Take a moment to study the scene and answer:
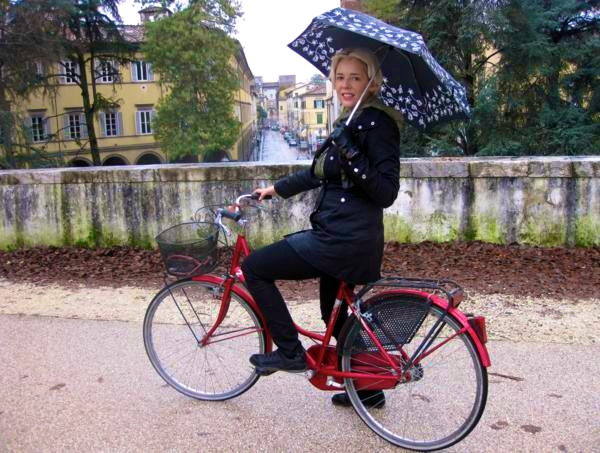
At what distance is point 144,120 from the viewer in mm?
58750

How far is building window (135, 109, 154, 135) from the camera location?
5834 centimetres

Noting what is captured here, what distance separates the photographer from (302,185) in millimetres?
3250

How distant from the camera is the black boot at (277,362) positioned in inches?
124

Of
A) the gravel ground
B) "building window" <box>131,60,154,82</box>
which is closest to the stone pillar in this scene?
the gravel ground

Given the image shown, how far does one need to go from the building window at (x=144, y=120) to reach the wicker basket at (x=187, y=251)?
2277 inches

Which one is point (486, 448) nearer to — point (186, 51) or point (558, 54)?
point (558, 54)

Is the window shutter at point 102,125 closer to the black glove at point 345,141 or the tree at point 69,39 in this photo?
the tree at point 69,39

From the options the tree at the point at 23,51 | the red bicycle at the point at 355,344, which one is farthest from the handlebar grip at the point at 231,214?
the tree at the point at 23,51

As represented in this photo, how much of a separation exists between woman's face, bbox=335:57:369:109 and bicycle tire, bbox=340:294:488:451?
1.00m

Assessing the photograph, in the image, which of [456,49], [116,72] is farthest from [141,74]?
[456,49]

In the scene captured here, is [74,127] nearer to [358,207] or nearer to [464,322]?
[358,207]

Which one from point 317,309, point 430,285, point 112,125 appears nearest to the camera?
point 430,285

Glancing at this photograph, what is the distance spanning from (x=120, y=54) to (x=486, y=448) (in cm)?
3826

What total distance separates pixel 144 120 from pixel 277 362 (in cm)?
5879
